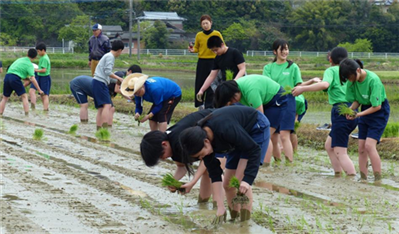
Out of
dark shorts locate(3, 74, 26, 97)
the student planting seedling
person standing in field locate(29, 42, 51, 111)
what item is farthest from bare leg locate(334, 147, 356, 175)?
person standing in field locate(29, 42, 51, 111)

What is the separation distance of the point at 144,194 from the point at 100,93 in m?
5.43

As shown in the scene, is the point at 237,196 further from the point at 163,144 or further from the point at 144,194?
the point at 144,194

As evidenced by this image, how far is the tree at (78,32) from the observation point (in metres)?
61.9

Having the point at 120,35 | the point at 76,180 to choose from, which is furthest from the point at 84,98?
the point at 120,35

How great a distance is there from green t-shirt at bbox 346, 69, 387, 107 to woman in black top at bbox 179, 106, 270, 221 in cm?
209

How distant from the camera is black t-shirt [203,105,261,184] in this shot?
A: 195 inches

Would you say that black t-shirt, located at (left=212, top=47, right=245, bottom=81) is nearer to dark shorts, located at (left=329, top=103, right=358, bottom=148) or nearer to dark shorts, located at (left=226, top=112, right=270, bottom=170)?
dark shorts, located at (left=329, top=103, right=358, bottom=148)

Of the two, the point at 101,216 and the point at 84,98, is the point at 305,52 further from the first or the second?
the point at 101,216

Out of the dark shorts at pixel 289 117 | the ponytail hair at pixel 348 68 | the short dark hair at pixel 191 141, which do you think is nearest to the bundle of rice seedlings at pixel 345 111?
the ponytail hair at pixel 348 68

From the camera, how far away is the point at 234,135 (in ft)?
16.3

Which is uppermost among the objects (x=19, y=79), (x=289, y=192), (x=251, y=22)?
(x=251, y=22)

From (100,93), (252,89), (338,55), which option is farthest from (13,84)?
(252,89)

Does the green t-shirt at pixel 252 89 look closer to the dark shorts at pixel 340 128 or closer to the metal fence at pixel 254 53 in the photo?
the dark shorts at pixel 340 128

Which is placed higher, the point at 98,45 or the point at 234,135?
the point at 98,45
